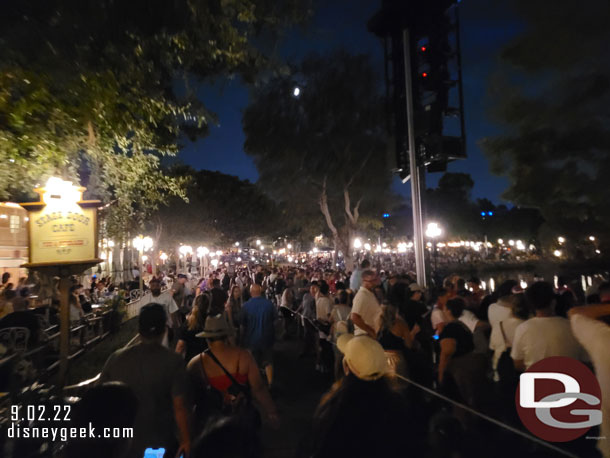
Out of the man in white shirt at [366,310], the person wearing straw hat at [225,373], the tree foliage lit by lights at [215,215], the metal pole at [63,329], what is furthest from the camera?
the tree foliage lit by lights at [215,215]

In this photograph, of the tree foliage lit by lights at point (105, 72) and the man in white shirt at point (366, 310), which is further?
the man in white shirt at point (366, 310)

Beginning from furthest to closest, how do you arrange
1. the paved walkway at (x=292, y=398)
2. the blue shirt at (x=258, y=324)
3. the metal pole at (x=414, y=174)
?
the metal pole at (x=414, y=174) → the blue shirt at (x=258, y=324) → the paved walkway at (x=292, y=398)

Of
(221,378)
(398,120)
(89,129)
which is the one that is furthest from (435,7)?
(221,378)

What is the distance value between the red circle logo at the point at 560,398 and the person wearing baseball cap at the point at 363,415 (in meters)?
2.21

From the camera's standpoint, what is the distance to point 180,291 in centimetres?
940

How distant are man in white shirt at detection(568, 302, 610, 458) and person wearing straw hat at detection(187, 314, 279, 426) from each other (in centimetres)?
244

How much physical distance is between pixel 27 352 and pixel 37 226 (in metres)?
1.91

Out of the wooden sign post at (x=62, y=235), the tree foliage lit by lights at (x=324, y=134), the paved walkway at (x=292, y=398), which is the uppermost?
the tree foliage lit by lights at (x=324, y=134)

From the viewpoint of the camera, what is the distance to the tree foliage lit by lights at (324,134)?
21.8m

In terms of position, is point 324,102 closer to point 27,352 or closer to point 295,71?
point 295,71

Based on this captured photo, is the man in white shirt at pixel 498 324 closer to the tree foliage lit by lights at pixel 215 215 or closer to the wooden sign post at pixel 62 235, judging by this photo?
the wooden sign post at pixel 62 235

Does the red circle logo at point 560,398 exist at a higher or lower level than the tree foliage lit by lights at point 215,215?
lower

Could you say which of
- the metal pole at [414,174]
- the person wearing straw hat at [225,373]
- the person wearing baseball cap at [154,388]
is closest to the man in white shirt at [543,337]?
the person wearing straw hat at [225,373]

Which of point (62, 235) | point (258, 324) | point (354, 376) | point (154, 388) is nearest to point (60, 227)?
point (62, 235)
